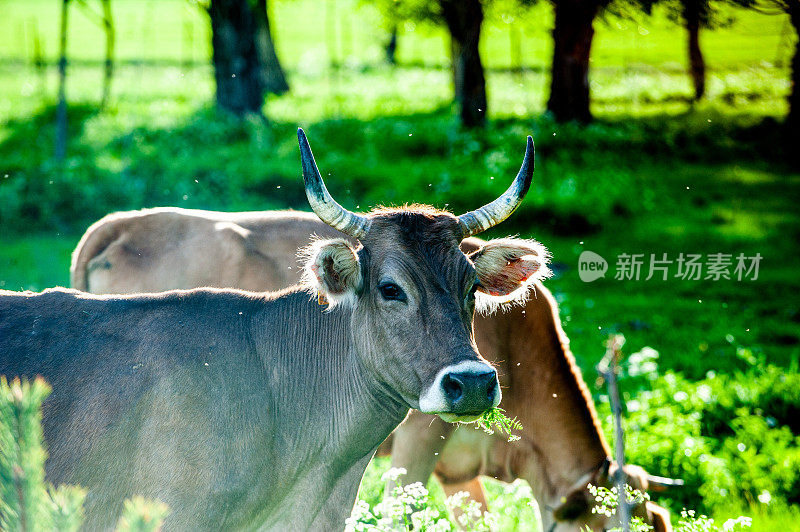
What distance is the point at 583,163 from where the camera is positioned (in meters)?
15.4

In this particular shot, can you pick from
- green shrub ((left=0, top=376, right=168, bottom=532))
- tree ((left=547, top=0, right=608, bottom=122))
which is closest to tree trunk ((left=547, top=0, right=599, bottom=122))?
tree ((left=547, top=0, right=608, bottom=122))

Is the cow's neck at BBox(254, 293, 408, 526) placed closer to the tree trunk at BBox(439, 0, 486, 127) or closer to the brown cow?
the brown cow

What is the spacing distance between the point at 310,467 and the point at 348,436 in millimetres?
236

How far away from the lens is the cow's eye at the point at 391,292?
3986mm

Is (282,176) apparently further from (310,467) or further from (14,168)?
(310,467)

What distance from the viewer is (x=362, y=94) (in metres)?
21.4

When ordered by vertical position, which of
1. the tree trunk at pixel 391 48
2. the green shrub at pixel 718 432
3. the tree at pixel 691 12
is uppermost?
the tree at pixel 691 12

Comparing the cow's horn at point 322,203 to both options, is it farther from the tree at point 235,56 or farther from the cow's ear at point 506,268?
the tree at point 235,56

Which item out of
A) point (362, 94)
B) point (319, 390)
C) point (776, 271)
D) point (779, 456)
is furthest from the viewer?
point (362, 94)

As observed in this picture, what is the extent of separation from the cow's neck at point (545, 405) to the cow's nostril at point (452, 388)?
Result: 195cm

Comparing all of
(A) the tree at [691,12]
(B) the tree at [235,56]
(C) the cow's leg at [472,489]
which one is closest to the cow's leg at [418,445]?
(C) the cow's leg at [472,489]

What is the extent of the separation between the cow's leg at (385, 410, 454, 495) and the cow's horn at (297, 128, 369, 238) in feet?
6.16

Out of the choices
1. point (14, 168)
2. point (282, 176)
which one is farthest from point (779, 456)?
point (14, 168)

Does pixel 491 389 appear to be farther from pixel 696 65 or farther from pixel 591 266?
pixel 696 65
